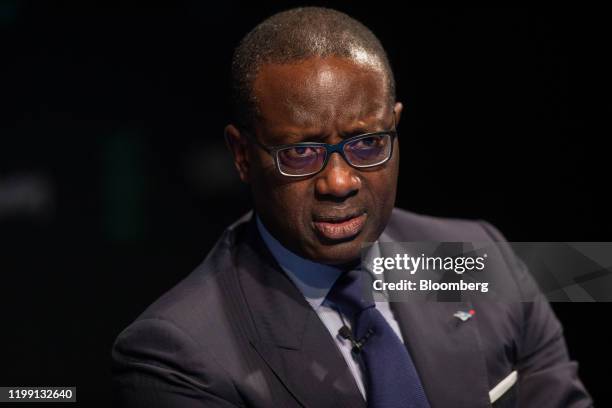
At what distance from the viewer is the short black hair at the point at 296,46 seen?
1847mm

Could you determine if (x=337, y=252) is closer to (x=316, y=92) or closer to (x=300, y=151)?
(x=300, y=151)

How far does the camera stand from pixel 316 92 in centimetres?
180

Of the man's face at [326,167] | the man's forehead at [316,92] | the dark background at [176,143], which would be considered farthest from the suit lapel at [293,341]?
the dark background at [176,143]

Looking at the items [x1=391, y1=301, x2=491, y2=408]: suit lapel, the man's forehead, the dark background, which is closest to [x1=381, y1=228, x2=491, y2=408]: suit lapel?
[x1=391, y1=301, x2=491, y2=408]: suit lapel

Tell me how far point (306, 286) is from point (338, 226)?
0.69 feet

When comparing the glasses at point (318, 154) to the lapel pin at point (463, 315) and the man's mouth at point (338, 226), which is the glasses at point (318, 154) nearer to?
the man's mouth at point (338, 226)

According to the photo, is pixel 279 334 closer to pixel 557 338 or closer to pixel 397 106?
pixel 397 106

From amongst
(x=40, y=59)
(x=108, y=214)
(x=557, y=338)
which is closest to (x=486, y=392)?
(x=557, y=338)

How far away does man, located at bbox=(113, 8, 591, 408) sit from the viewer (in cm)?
185

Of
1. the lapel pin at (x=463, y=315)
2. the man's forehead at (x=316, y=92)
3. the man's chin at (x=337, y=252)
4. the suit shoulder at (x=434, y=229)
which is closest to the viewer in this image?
the man's forehead at (x=316, y=92)

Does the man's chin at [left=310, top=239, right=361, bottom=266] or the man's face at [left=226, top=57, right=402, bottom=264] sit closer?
the man's face at [left=226, top=57, right=402, bottom=264]

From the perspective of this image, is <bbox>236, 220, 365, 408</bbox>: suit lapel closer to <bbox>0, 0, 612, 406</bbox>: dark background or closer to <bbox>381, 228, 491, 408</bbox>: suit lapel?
<bbox>381, 228, 491, 408</bbox>: suit lapel

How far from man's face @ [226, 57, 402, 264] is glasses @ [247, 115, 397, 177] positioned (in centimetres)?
1

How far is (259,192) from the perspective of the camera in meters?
1.98
